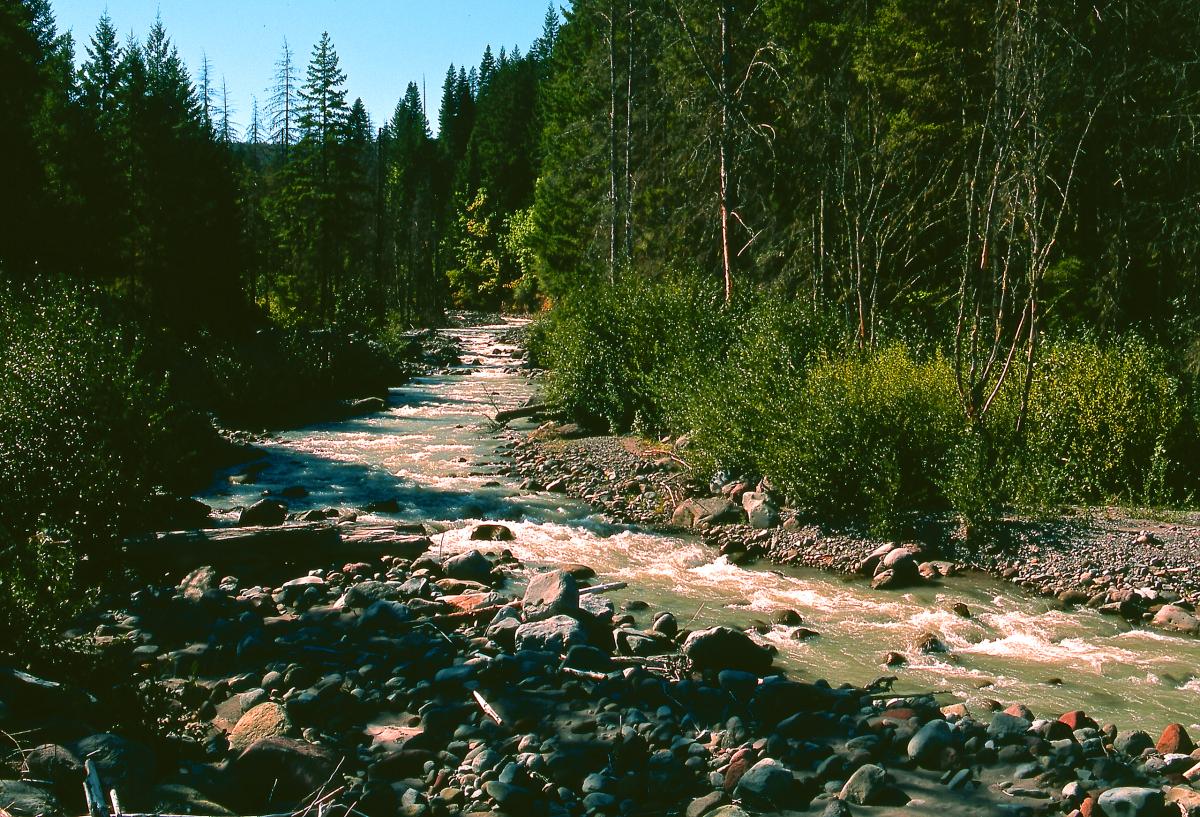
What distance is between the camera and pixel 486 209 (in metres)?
73.7

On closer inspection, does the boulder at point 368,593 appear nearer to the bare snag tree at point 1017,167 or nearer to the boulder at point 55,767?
the boulder at point 55,767

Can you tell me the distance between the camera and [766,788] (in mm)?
4855

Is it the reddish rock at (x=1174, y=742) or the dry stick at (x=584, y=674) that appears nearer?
the reddish rock at (x=1174, y=742)

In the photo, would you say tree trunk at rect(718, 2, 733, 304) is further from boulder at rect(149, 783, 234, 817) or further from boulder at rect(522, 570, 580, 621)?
boulder at rect(149, 783, 234, 817)

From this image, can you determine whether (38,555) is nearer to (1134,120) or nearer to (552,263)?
(1134,120)

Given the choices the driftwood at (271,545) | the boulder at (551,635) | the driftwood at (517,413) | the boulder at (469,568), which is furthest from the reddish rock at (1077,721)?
the driftwood at (517,413)

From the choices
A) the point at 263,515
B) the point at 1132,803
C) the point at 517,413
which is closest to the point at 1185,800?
the point at 1132,803

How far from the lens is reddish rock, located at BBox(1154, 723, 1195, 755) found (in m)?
5.44

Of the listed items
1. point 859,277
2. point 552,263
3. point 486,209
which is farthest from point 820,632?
point 486,209

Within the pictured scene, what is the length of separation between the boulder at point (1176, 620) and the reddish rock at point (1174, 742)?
270 centimetres

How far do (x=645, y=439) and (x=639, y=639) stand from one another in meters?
9.05

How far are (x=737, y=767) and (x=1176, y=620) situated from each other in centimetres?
506

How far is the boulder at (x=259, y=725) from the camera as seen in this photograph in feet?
17.6

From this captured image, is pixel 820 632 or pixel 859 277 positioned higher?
pixel 859 277
